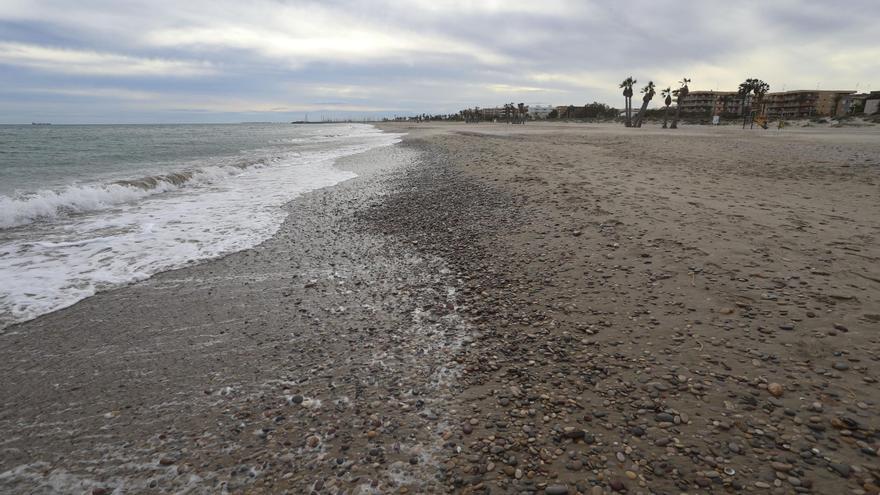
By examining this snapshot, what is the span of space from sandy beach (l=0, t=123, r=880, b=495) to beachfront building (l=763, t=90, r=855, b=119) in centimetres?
13197

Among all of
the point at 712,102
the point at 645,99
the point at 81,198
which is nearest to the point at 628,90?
the point at 645,99

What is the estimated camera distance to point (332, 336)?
14.9 feet

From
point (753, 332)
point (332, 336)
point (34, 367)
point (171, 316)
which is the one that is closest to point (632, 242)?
point (753, 332)

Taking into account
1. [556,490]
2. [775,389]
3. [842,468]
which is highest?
[775,389]

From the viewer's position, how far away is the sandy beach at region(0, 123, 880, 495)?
2727 mm

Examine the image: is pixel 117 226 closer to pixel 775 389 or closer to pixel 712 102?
pixel 775 389

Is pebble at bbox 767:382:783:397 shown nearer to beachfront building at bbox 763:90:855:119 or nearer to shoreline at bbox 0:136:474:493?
shoreline at bbox 0:136:474:493

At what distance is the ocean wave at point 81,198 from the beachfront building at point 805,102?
5229 inches

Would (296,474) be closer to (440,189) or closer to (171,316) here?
(171,316)

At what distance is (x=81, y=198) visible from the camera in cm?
1159

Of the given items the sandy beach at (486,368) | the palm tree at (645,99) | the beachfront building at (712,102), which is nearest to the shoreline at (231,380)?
the sandy beach at (486,368)

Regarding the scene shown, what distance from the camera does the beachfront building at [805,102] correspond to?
10662 centimetres

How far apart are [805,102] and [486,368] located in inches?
5894

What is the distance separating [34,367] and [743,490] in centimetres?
607
